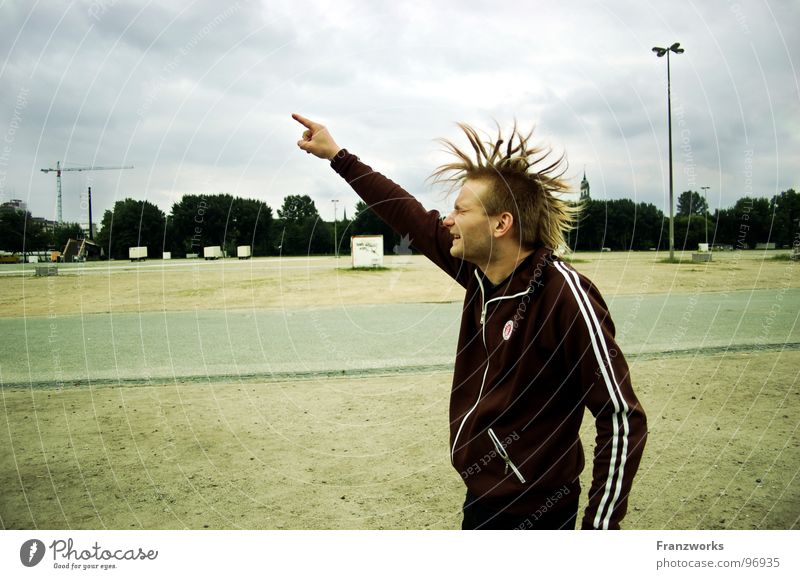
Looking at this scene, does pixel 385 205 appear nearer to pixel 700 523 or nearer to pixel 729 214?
pixel 700 523

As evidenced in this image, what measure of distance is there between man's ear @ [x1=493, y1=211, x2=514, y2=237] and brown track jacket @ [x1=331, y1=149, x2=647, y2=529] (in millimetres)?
165

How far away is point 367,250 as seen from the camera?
28.0 metres

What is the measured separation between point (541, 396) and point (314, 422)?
3621mm

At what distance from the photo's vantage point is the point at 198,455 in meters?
4.63

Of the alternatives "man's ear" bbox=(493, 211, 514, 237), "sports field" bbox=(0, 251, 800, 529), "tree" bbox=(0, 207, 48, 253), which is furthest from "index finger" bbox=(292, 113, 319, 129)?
"tree" bbox=(0, 207, 48, 253)

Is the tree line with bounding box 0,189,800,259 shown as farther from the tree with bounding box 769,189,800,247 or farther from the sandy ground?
the sandy ground

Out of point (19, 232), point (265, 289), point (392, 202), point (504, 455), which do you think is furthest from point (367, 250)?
point (504, 455)

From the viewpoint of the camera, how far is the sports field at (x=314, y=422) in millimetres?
3697

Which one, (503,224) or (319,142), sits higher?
(319,142)

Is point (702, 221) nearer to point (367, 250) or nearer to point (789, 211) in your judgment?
point (367, 250)

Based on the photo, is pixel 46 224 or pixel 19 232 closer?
pixel 19 232
